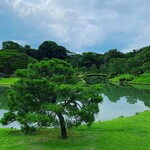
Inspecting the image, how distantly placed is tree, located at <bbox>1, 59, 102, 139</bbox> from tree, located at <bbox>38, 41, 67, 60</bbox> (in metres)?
79.4

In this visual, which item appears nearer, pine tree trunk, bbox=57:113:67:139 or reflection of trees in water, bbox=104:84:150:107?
pine tree trunk, bbox=57:113:67:139

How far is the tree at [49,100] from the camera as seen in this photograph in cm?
1075

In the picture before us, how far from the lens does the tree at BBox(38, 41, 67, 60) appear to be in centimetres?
9136

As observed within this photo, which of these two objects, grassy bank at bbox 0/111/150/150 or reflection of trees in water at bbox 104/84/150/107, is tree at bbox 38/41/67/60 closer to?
reflection of trees in water at bbox 104/84/150/107

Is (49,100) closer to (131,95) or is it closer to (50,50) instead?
(131,95)

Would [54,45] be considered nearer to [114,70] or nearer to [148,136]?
[114,70]

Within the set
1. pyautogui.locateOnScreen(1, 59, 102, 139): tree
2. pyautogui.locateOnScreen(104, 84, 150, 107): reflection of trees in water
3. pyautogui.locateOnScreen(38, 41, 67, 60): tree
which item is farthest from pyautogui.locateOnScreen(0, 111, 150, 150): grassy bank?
pyautogui.locateOnScreen(38, 41, 67, 60): tree

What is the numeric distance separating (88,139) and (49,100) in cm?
235

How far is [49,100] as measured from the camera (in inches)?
→ 455

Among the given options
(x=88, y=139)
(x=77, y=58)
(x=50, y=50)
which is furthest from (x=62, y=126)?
(x=77, y=58)

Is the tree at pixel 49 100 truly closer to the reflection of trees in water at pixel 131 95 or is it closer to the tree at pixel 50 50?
the reflection of trees in water at pixel 131 95

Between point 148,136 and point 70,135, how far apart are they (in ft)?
11.5

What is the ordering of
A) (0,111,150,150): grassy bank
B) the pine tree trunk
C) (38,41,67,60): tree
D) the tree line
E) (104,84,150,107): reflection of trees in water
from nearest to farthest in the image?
1. (0,111,150,150): grassy bank
2. the pine tree trunk
3. (104,84,150,107): reflection of trees in water
4. the tree line
5. (38,41,67,60): tree

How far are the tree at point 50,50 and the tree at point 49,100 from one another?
261 ft
